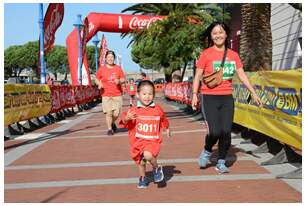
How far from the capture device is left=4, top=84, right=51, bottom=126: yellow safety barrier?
11195 mm

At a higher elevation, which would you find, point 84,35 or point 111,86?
point 84,35

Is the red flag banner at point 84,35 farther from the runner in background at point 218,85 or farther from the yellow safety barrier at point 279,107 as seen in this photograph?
the runner in background at point 218,85

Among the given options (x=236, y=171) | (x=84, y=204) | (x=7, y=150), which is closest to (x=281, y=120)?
(x=236, y=171)

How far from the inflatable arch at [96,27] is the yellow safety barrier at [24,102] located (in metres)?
15.1

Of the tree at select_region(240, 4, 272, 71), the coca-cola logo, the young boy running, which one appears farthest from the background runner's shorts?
the coca-cola logo

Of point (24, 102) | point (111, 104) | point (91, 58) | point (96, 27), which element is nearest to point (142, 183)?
point (111, 104)

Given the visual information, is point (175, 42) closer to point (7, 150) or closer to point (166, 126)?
point (7, 150)

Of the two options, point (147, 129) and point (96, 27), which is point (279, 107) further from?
point (96, 27)

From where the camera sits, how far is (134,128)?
18.5 ft

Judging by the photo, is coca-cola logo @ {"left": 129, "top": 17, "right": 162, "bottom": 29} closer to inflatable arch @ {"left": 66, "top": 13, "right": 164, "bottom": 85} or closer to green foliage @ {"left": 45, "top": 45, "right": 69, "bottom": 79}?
inflatable arch @ {"left": 66, "top": 13, "right": 164, "bottom": 85}

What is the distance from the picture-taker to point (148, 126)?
555 cm

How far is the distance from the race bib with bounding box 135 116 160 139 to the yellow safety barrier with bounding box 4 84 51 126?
616 centimetres

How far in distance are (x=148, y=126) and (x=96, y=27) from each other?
27.5 meters

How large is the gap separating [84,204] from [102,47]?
3214cm
